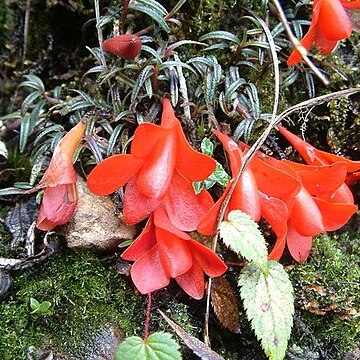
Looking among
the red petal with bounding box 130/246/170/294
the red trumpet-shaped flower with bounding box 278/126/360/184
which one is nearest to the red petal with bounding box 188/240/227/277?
the red petal with bounding box 130/246/170/294

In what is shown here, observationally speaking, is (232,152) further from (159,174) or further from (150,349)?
(150,349)

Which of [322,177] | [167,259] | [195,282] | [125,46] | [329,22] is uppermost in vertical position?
[329,22]

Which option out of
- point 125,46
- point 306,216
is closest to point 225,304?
point 306,216

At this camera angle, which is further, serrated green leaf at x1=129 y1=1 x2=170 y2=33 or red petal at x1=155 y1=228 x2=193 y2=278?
serrated green leaf at x1=129 y1=1 x2=170 y2=33

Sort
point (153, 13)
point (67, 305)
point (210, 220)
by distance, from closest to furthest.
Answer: point (210, 220) → point (67, 305) → point (153, 13)

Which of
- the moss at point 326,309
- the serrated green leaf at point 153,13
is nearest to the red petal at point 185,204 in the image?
the moss at point 326,309

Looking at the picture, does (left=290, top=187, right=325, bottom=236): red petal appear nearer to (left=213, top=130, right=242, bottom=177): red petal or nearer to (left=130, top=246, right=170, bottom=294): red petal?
(left=213, top=130, right=242, bottom=177): red petal
